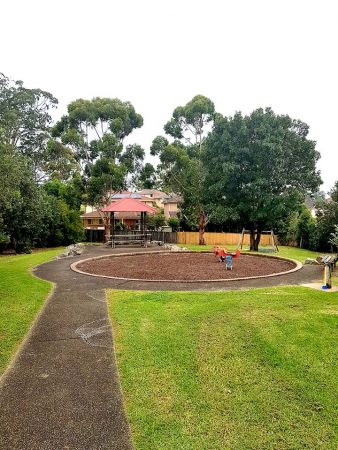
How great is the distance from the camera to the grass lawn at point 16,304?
580 centimetres

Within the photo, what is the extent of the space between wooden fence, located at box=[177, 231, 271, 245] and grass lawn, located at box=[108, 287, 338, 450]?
29.2m

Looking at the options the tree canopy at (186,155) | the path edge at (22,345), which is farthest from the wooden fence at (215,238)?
the path edge at (22,345)

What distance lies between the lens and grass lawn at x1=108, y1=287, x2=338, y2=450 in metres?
3.63

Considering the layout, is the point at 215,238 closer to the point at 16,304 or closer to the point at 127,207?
the point at 127,207

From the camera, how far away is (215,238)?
122 ft

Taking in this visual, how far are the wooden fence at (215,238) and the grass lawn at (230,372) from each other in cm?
2915

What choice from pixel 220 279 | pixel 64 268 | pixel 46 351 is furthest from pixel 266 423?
pixel 64 268

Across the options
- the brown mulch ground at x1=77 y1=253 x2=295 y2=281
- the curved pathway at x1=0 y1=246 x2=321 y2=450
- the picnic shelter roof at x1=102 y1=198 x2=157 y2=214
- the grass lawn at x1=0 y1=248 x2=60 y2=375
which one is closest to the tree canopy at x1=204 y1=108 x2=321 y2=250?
the picnic shelter roof at x1=102 y1=198 x2=157 y2=214

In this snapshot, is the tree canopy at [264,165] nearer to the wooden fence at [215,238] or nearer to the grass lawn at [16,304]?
the wooden fence at [215,238]

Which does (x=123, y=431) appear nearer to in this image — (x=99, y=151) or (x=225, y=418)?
(x=225, y=418)

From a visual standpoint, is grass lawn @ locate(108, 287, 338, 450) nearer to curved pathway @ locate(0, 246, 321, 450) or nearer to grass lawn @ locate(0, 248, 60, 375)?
curved pathway @ locate(0, 246, 321, 450)

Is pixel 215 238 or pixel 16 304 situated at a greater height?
pixel 215 238

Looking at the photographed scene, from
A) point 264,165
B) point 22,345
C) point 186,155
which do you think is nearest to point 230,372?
point 22,345

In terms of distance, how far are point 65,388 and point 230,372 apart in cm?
226
